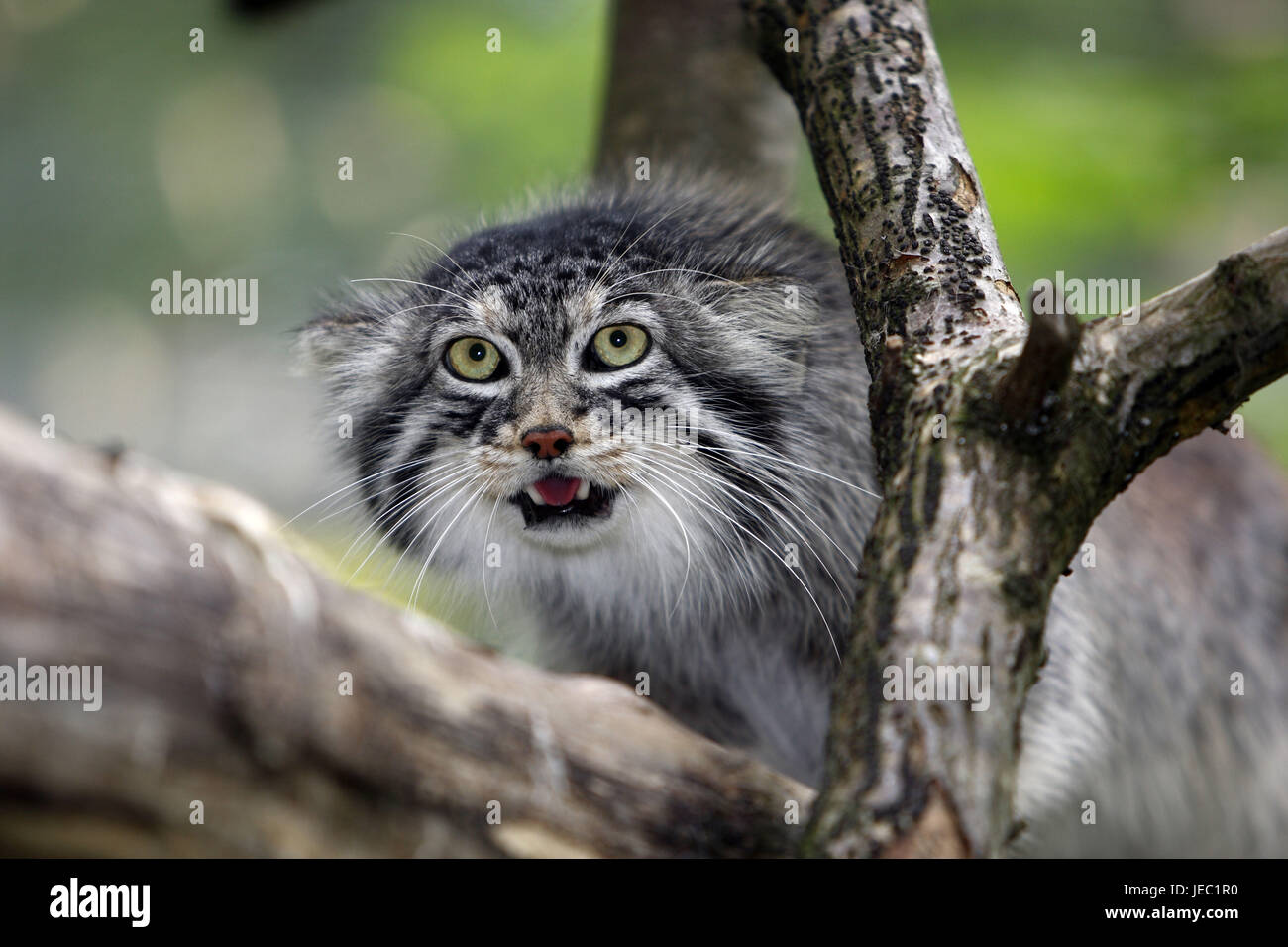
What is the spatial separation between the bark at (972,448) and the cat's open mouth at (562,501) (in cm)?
90

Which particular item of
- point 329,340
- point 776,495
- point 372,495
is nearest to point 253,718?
point 776,495

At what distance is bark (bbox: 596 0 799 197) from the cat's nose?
240cm

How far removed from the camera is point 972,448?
7.06ft

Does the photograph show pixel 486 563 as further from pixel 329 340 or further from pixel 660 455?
pixel 329 340

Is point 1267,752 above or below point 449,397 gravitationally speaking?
below

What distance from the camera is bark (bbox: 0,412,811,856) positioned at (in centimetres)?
161

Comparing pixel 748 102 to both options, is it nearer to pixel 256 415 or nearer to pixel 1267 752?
pixel 1267 752

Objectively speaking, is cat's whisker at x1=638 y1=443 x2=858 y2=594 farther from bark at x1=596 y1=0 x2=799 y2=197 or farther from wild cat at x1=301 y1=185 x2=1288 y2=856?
bark at x1=596 y1=0 x2=799 y2=197

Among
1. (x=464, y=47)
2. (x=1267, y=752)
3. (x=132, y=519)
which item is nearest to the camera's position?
(x=132, y=519)

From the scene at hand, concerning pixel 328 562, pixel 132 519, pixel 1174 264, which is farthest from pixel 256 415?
pixel 132 519

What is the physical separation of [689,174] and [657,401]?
169 cm

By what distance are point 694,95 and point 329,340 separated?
2.18m

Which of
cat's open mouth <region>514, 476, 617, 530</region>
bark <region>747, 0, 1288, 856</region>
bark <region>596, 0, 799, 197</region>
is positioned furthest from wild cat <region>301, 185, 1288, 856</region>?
bark <region>596, 0, 799, 197</region>

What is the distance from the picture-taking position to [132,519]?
1.68m
